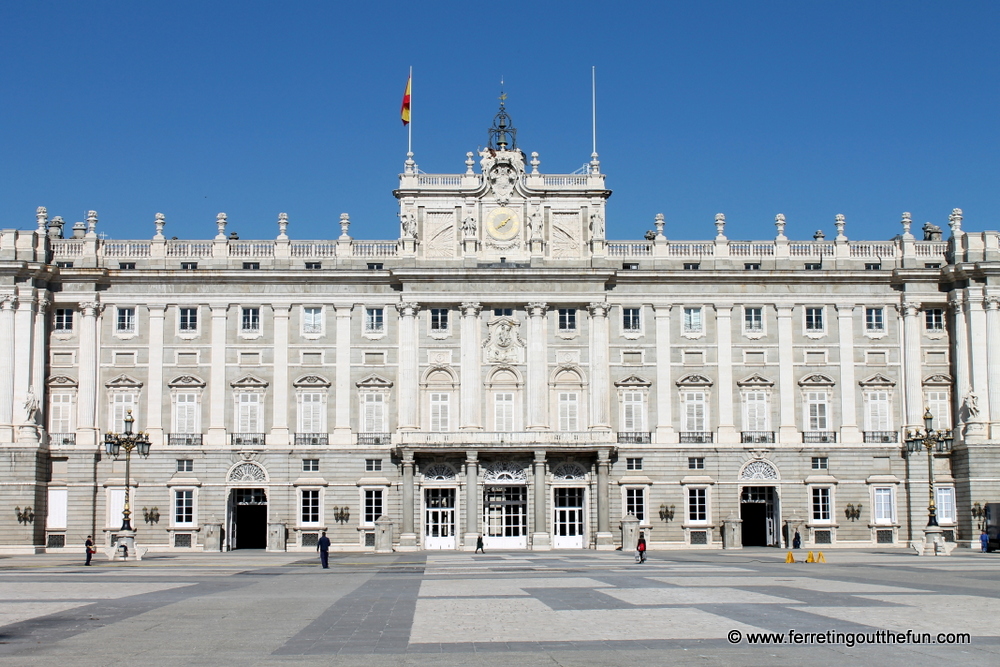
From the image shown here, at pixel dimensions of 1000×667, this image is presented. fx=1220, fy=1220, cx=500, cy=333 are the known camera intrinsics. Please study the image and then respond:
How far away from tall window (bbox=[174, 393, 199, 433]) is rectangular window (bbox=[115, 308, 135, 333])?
4539 mm

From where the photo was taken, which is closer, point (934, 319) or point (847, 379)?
point (847, 379)

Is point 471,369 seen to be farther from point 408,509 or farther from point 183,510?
point 183,510

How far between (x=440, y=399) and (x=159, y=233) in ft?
60.3

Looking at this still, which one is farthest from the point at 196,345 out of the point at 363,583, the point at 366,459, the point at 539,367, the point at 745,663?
the point at 745,663

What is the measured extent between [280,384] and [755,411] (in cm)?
2610

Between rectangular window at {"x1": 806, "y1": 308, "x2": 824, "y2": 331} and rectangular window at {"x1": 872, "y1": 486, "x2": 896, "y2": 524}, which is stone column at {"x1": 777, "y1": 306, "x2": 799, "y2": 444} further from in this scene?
rectangular window at {"x1": 872, "y1": 486, "x2": 896, "y2": 524}

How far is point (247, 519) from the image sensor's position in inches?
2707

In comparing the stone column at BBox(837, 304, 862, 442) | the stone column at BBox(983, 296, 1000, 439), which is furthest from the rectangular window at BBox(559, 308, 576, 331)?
the stone column at BBox(983, 296, 1000, 439)

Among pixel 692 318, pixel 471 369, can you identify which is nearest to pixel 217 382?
pixel 471 369

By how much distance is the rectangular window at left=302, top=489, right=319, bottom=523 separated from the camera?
2584 inches

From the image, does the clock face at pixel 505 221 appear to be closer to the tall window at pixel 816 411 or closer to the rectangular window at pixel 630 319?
the rectangular window at pixel 630 319

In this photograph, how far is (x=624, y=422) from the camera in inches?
2630

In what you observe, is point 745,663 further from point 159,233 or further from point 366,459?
point 159,233

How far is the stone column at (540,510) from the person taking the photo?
64.2m
